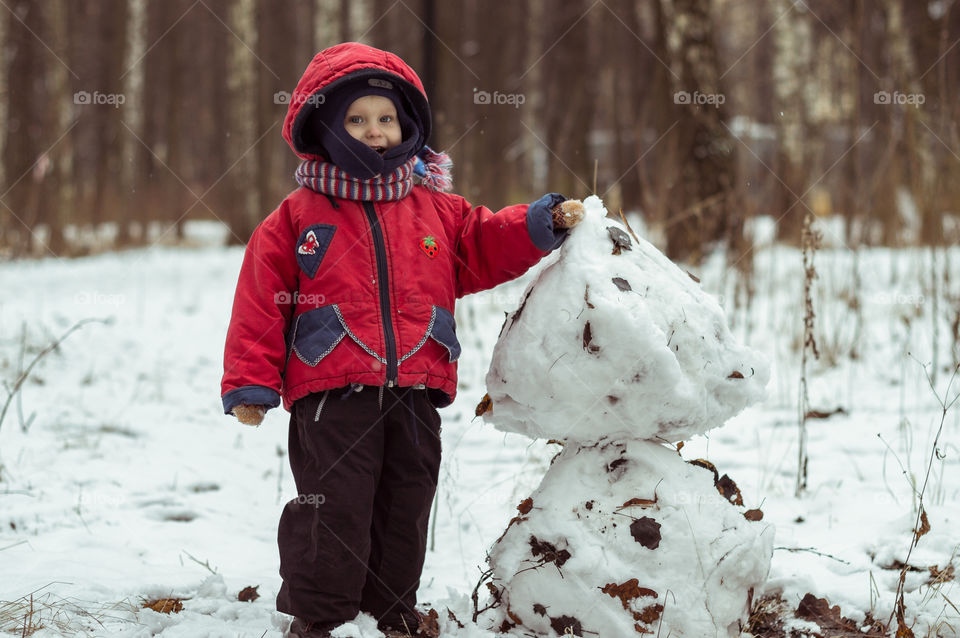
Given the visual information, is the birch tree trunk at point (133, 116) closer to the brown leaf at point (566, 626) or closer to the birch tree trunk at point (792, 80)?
the birch tree trunk at point (792, 80)

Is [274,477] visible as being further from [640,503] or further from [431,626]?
[640,503]

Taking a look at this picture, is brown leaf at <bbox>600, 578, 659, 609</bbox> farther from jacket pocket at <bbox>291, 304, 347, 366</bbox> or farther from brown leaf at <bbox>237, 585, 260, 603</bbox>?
brown leaf at <bbox>237, 585, 260, 603</bbox>

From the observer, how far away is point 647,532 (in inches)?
77.4

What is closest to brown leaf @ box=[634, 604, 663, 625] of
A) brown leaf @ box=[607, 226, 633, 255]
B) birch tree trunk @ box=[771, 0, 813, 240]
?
brown leaf @ box=[607, 226, 633, 255]

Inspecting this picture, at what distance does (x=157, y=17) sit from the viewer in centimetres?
1634

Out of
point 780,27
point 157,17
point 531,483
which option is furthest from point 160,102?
point 531,483

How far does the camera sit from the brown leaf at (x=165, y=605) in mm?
2254

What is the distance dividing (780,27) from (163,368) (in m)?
7.70

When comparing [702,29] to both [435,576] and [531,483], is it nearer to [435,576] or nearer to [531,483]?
[531,483]

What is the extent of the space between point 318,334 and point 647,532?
93 cm

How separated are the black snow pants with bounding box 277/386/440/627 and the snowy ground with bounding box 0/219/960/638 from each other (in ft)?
0.53

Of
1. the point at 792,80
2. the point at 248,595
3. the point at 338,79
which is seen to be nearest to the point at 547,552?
the point at 248,595

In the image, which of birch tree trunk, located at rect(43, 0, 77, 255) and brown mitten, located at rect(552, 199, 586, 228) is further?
birch tree trunk, located at rect(43, 0, 77, 255)

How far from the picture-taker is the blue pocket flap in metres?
2.08
